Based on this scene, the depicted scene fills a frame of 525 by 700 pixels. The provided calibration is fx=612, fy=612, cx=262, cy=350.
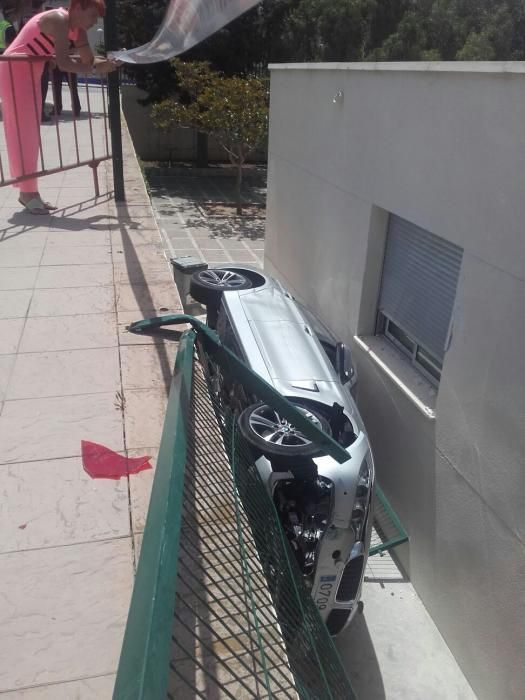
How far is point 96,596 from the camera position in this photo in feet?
7.17

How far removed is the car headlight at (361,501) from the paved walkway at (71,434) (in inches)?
64.7

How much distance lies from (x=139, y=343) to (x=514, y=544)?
3.12 metres

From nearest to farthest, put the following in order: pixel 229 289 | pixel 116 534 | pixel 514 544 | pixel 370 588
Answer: pixel 116 534
pixel 514 544
pixel 370 588
pixel 229 289

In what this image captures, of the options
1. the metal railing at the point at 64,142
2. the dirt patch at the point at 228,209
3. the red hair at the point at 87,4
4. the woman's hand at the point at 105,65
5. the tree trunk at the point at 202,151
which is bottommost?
the dirt patch at the point at 228,209

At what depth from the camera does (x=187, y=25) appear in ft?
15.1

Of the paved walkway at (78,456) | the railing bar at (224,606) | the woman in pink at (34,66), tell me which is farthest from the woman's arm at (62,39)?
the railing bar at (224,606)

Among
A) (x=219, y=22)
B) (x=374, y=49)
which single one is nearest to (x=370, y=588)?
(x=219, y=22)

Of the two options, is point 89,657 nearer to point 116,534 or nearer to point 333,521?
point 116,534

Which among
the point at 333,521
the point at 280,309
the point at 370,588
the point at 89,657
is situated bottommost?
the point at 370,588

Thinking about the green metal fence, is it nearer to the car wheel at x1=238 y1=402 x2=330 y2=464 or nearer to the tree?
the car wheel at x1=238 y1=402 x2=330 y2=464

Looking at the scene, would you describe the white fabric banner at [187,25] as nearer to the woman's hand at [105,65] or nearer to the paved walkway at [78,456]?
the woman's hand at [105,65]

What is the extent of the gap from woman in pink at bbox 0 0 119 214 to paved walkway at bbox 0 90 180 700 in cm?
82

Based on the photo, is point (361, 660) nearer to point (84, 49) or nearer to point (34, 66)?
point (84, 49)

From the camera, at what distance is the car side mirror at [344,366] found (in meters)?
Answer: 6.11
